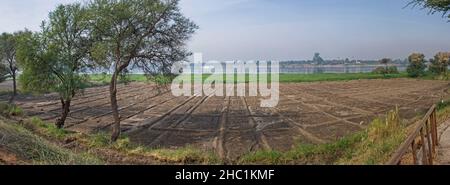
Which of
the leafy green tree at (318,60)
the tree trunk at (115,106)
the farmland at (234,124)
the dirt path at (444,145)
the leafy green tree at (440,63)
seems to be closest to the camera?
the dirt path at (444,145)

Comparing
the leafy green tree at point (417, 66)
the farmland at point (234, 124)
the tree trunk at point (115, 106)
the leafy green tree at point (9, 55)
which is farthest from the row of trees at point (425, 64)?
the leafy green tree at point (9, 55)

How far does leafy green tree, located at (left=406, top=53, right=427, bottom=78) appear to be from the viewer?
62456 millimetres

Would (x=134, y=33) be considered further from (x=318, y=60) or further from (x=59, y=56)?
(x=318, y=60)

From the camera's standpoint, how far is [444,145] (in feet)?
25.7

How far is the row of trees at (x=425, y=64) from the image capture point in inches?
2322

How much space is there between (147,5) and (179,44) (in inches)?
95.4

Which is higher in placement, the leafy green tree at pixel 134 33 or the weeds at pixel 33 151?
the leafy green tree at pixel 134 33

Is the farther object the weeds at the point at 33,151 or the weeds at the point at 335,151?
the weeds at the point at 335,151

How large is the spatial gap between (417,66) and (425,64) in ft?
7.18

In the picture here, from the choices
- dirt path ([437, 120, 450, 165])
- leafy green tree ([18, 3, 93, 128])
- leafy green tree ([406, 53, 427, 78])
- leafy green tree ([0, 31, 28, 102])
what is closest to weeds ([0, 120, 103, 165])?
dirt path ([437, 120, 450, 165])

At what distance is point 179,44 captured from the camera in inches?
701

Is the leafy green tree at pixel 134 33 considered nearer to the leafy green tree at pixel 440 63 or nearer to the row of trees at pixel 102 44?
the row of trees at pixel 102 44

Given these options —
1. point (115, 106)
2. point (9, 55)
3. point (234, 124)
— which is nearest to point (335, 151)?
point (234, 124)
